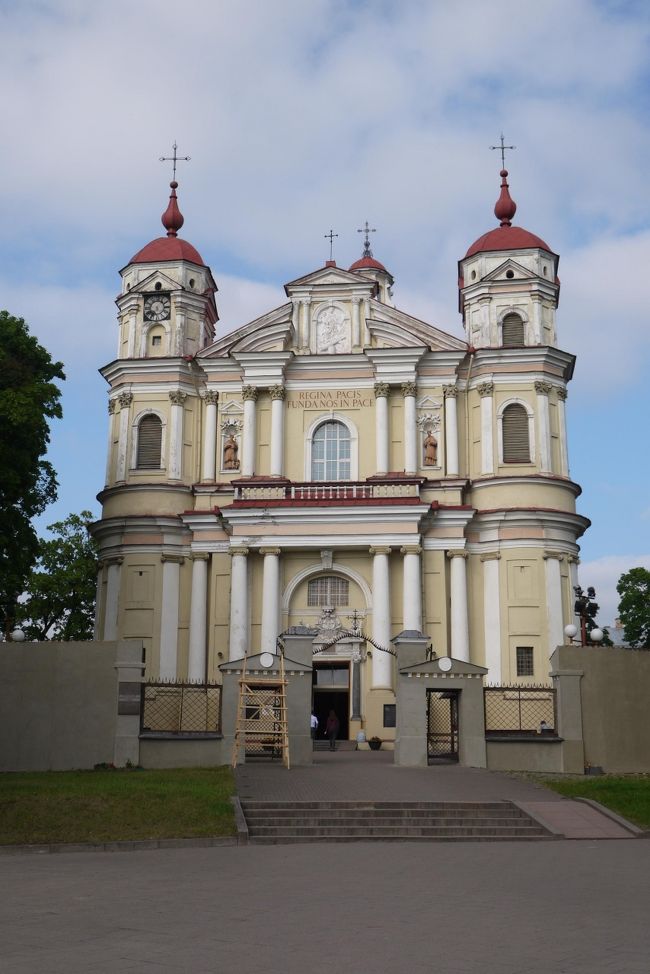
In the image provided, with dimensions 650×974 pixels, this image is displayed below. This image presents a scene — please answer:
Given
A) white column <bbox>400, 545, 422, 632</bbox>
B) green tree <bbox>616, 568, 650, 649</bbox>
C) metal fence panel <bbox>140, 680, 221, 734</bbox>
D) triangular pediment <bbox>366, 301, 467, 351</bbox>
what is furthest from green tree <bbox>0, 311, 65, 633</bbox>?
green tree <bbox>616, 568, 650, 649</bbox>

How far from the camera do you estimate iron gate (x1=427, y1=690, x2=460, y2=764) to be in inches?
1128

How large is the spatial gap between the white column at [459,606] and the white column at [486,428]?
3800 mm

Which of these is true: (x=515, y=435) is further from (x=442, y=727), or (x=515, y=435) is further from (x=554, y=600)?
(x=442, y=727)

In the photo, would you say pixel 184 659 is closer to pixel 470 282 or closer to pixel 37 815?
pixel 470 282

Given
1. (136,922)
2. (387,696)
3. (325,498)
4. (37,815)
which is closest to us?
(136,922)

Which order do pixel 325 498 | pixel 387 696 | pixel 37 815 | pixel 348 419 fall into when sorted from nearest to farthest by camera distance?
pixel 37 815
pixel 387 696
pixel 325 498
pixel 348 419

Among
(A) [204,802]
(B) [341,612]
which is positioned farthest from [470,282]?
(A) [204,802]

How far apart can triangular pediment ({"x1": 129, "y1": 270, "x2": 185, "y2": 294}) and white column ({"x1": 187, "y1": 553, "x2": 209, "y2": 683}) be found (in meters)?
11.7

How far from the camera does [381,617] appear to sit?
132 feet

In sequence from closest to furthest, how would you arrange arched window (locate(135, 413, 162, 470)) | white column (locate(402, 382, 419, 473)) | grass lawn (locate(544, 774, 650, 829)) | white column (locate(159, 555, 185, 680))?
grass lawn (locate(544, 774, 650, 829))
white column (locate(159, 555, 185, 680))
white column (locate(402, 382, 419, 473))
arched window (locate(135, 413, 162, 470))

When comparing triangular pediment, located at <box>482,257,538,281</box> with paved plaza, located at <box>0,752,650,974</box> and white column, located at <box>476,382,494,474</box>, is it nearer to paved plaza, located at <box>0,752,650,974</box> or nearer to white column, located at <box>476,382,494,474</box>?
white column, located at <box>476,382,494,474</box>

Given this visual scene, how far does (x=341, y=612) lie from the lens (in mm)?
42375

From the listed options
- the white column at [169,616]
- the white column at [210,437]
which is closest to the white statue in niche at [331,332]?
the white column at [210,437]

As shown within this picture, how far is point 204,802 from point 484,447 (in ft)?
87.4
